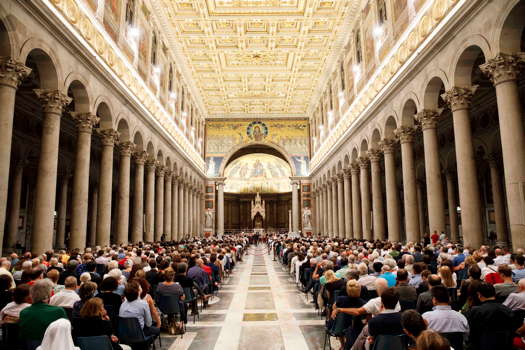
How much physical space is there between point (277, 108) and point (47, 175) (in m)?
31.2

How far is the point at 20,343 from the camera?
4.09m

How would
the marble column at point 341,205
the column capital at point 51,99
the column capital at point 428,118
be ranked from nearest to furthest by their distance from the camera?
the column capital at point 51,99 < the column capital at point 428,118 < the marble column at point 341,205

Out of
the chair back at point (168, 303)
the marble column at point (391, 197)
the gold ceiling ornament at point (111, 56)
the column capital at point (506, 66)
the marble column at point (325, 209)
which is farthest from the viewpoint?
the marble column at point (325, 209)

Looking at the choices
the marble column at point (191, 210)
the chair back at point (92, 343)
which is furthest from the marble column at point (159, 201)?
the chair back at point (92, 343)

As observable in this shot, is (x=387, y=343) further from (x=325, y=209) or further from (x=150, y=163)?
(x=325, y=209)

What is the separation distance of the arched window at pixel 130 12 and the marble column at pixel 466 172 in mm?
14843

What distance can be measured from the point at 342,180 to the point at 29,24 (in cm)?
2302

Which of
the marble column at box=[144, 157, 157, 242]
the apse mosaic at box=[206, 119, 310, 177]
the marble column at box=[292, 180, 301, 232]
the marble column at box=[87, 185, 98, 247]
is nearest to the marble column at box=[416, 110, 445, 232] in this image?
the marble column at box=[144, 157, 157, 242]

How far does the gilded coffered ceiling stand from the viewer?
76.1 ft

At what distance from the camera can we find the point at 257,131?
43.1 metres

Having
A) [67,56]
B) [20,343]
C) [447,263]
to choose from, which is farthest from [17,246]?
[447,263]

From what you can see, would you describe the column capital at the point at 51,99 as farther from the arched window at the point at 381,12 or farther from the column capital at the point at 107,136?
the arched window at the point at 381,12

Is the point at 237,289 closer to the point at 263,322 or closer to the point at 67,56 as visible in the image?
the point at 263,322

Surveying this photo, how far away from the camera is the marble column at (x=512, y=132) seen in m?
9.60
